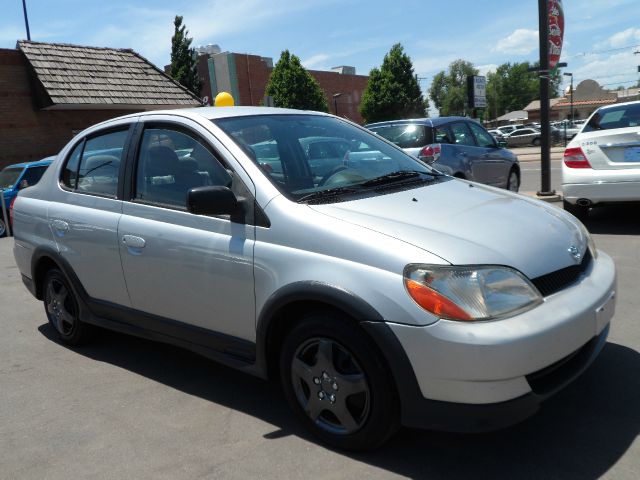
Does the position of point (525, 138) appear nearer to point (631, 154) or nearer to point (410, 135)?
point (410, 135)

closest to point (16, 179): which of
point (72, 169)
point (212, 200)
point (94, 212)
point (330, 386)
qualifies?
point (72, 169)

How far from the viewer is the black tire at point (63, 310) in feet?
15.0

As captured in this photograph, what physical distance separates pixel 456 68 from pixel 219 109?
12696 centimetres

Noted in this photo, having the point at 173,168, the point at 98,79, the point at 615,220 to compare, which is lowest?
the point at 615,220

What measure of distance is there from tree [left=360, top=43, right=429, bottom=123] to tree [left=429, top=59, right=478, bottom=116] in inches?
2560

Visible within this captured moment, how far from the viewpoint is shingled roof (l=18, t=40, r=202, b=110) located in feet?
62.1

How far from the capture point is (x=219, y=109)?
389 centimetres

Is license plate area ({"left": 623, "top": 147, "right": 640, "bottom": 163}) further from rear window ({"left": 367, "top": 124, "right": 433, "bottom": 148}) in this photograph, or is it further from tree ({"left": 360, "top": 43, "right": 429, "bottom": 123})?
tree ({"left": 360, "top": 43, "right": 429, "bottom": 123})

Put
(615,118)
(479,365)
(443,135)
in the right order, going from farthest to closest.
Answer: (443,135) < (615,118) < (479,365)

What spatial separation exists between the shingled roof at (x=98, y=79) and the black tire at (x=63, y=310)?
15.5m

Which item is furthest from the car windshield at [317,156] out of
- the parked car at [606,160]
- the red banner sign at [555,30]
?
the red banner sign at [555,30]

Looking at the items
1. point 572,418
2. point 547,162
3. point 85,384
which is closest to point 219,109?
point 85,384

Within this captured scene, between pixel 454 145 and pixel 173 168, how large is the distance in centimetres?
591

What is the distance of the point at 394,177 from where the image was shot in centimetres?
362
